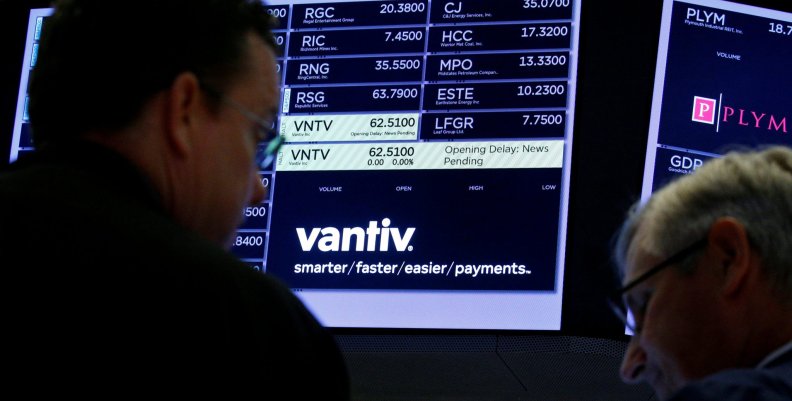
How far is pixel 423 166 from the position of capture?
2539mm

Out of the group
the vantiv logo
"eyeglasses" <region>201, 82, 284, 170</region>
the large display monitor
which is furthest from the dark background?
"eyeglasses" <region>201, 82, 284, 170</region>

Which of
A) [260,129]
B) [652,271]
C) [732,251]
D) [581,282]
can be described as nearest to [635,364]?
[652,271]

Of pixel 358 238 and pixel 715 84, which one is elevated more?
pixel 715 84

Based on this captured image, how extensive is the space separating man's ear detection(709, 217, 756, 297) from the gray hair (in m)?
0.01

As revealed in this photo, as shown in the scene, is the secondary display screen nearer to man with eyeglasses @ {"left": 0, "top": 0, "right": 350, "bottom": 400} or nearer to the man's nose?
the man's nose

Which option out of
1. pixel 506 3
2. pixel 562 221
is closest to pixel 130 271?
pixel 562 221

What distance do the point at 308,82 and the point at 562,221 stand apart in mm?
670

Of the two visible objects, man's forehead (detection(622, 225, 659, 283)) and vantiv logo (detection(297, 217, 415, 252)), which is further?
vantiv logo (detection(297, 217, 415, 252))

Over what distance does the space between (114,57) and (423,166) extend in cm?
139

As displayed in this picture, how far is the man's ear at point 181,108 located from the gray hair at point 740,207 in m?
0.64

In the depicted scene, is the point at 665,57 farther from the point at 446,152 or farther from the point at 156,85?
the point at 156,85

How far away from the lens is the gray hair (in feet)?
4.65

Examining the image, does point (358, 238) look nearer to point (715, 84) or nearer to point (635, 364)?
point (715, 84)

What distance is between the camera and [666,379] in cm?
151
